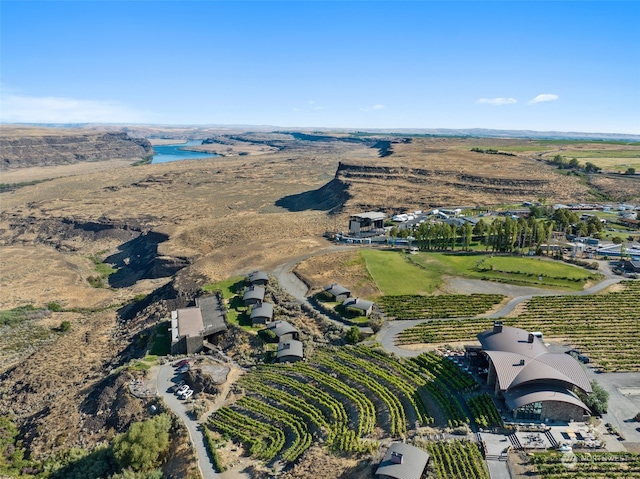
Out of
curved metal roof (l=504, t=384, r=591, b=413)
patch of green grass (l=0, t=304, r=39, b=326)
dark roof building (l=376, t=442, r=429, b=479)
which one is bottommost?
patch of green grass (l=0, t=304, r=39, b=326)

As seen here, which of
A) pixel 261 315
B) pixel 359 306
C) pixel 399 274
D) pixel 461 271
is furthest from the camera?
pixel 461 271

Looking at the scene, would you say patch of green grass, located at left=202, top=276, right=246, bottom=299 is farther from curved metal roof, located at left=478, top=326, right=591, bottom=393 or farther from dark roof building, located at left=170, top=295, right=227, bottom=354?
curved metal roof, located at left=478, top=326, right=591, bottom=393

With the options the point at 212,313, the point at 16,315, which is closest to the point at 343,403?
the point at 212,313

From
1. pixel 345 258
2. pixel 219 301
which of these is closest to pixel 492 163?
pixel 345 258

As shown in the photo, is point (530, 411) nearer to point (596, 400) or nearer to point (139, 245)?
point (596, 400)

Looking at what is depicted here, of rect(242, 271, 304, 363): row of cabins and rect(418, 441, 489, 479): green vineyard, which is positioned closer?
rect(418, 441, 489, 479): green vineyard

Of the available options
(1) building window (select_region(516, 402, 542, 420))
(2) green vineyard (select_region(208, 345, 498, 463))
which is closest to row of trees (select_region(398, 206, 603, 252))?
(2) green vineyard (select_region(208, 345, 498, 463))

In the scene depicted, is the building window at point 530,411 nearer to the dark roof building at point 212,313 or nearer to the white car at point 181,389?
the white car at point 181,389
